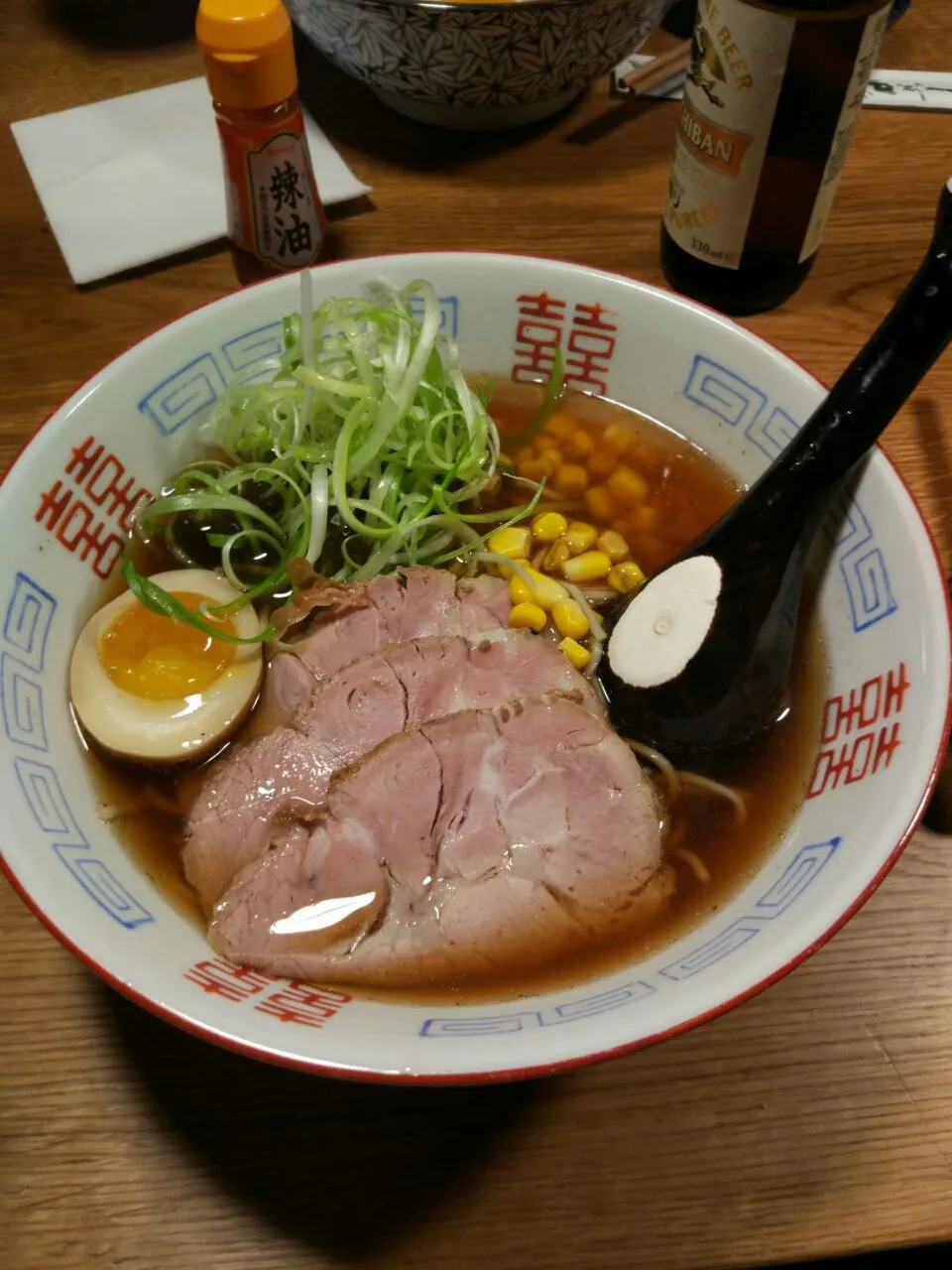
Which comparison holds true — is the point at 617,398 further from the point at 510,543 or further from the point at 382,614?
the point at 382,614

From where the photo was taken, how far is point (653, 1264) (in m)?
0.99

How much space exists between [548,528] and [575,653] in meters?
0.26

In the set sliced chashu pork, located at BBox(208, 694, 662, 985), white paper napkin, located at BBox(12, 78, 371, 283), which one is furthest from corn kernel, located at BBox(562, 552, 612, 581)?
white paper napkin, located at BBox(12, 78, 371, 283)

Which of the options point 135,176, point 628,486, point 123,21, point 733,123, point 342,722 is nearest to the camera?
point 342,722

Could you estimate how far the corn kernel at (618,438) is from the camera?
65.5 inches

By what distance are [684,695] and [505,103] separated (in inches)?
57.5

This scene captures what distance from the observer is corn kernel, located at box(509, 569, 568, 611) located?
1.43 meters

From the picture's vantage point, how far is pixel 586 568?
152 centimetres

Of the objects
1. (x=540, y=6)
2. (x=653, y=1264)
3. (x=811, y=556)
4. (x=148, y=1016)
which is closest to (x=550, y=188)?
(x=540, y=6)

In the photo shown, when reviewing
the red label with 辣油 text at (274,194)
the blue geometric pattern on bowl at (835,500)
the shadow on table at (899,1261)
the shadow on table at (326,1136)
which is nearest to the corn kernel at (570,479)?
the blue geometric pattern on bowl at (835,500)

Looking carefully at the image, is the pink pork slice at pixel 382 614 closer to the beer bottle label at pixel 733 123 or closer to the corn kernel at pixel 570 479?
the corn kernel at pixel 570 479

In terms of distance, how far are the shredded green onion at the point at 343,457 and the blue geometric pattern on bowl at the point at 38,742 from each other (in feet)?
0.88

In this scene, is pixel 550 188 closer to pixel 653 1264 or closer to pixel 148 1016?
pixel 148 1016

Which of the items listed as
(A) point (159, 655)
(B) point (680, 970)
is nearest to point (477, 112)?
(A) point (159, 655)
